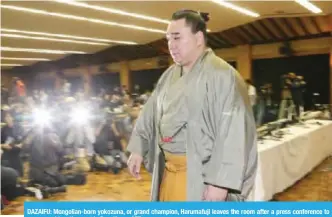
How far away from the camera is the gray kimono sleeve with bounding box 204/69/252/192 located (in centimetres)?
120

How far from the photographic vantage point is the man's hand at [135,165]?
55.9 inches

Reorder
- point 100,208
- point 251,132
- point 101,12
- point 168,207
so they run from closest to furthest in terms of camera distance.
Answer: point 251,132, point 168,207, point 100,208, point 101,12

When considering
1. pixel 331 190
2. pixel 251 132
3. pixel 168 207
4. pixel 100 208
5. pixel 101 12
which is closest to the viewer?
pixel 251 132

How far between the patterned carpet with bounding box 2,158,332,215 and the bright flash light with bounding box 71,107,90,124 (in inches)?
14.6

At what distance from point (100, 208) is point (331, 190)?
4.71 ft

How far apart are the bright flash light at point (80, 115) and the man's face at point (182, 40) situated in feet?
3.80

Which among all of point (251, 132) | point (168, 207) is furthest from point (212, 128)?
point (168, 207)

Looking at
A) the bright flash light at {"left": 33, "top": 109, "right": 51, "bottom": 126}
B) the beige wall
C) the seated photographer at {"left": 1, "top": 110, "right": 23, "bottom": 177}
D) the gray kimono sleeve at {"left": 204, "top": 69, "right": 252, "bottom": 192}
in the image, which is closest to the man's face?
the gray kimono sleeve at {"left": 204, "top": 69, "right": 252, "bottom": 192}

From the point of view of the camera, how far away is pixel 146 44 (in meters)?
2.25

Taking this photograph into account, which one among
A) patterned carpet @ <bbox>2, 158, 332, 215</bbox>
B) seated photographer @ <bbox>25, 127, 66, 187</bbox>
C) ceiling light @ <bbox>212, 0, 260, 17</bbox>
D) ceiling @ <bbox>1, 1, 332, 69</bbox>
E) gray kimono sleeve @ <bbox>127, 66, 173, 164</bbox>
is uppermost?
ceiling light @ <bbox>212, 0, 260, 17</bbox>

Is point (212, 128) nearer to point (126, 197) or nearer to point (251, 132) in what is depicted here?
point (251, 132)

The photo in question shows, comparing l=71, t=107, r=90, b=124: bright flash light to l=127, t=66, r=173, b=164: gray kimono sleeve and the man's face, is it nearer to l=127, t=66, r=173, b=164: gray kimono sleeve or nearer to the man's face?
l=127, t=66, r=173, b=164: gray kimono sleeve

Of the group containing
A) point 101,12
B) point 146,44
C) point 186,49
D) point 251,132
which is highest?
point 101,12

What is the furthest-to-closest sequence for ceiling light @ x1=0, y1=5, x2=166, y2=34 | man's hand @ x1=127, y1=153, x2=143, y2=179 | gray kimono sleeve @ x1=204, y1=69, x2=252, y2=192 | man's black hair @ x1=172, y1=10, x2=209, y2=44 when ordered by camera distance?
ceiling light @ x1=0, y1=5, x2=166, y2=34
man's hand @ x1=127, y1=153, x2=143, y2=179
man's black hair @ x1=172, y1=10, x2=209, y2=44
gray kimono sleeve @ x1=204, y1=69, x2=252, y2=192
